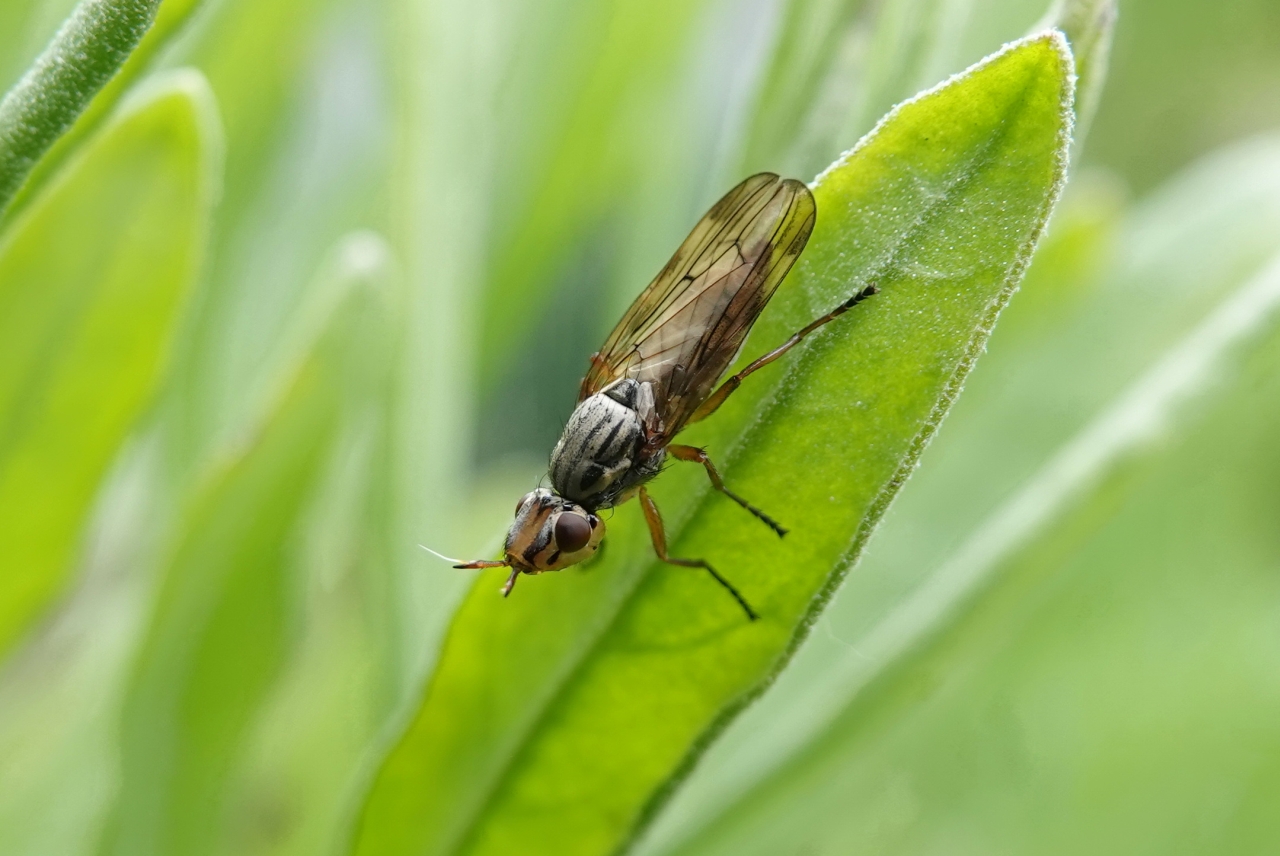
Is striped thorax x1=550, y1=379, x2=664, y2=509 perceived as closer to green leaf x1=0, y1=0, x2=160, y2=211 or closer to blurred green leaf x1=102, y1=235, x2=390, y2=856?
blurred green leaf x1=102, y1=235, x2=390, y2=856

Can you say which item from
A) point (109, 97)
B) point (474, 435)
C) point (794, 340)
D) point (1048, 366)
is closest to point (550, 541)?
point (794, 340)

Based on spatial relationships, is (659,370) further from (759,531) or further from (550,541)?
(759,531)

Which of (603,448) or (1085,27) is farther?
(603,448)

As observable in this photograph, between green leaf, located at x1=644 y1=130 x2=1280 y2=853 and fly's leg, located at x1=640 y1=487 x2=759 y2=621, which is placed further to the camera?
green leaf, located at x1=644 y1=130 x2=1280 y2=853

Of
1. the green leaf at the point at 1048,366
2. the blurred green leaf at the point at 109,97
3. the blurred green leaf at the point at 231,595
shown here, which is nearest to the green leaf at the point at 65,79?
the blurred green leaf at the point at 109,97

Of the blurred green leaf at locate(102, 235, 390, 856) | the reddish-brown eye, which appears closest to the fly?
the reddish-brown eye

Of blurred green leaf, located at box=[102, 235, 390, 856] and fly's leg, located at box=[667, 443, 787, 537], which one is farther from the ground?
fly's leg, located at box=[667, 443, 787, 537]
